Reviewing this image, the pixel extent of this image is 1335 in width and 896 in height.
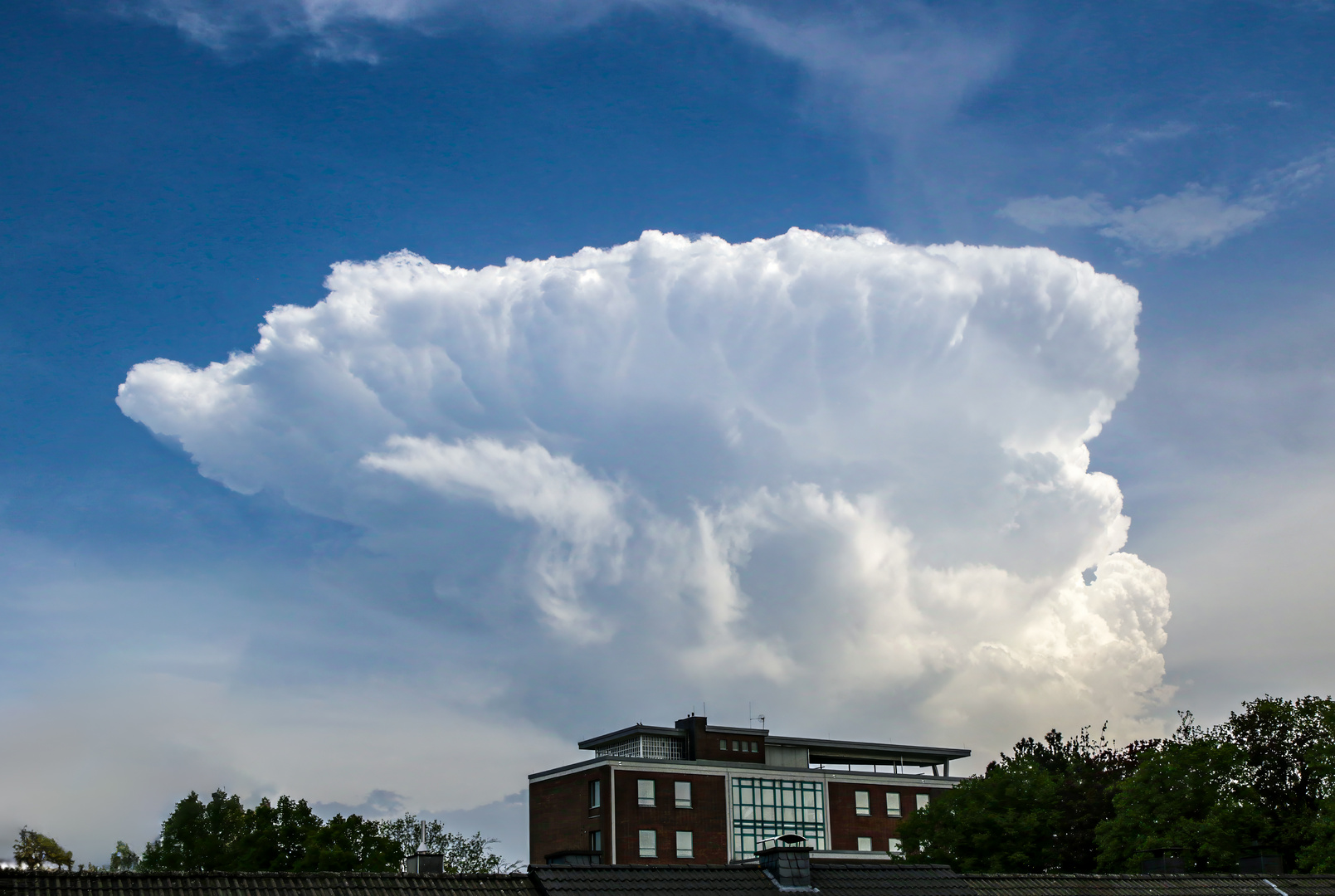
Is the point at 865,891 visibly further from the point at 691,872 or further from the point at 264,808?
the point at 264,808

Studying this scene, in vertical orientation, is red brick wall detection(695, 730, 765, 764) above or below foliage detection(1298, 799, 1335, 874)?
above

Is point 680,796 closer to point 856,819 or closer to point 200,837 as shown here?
point 856,819

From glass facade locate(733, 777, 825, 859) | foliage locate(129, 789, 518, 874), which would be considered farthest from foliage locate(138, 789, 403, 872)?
glass facade locate(733, 777, 825, 859)

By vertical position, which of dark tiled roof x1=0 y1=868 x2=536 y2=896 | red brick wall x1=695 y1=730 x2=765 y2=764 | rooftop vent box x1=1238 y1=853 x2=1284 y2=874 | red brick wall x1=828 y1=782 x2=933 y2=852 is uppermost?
red brick wall x1=695 y1=730 x2=765 y2=764

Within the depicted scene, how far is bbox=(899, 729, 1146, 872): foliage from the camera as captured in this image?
2458 inches

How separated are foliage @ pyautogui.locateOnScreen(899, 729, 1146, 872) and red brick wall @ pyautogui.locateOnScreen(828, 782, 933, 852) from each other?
86.0 feet

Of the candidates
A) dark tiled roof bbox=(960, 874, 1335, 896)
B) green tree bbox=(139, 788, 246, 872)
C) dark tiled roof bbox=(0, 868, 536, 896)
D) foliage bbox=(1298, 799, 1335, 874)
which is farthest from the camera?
green tree bbox=(139, 788, 246, 872)

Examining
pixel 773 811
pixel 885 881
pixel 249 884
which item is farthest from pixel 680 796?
pixel 249 884

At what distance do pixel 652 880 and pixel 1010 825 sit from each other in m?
34.2

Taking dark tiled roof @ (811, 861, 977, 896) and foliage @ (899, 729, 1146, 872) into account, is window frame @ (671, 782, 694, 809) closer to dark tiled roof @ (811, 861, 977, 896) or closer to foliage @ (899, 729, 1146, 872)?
foliage @ (899, 729, 1146, 872)

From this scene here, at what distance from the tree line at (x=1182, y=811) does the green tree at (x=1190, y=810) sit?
44 mm

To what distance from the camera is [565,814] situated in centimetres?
9125

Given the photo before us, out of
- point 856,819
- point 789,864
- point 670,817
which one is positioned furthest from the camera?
point 856,819

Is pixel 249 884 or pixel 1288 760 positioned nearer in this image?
pixel 249 884
